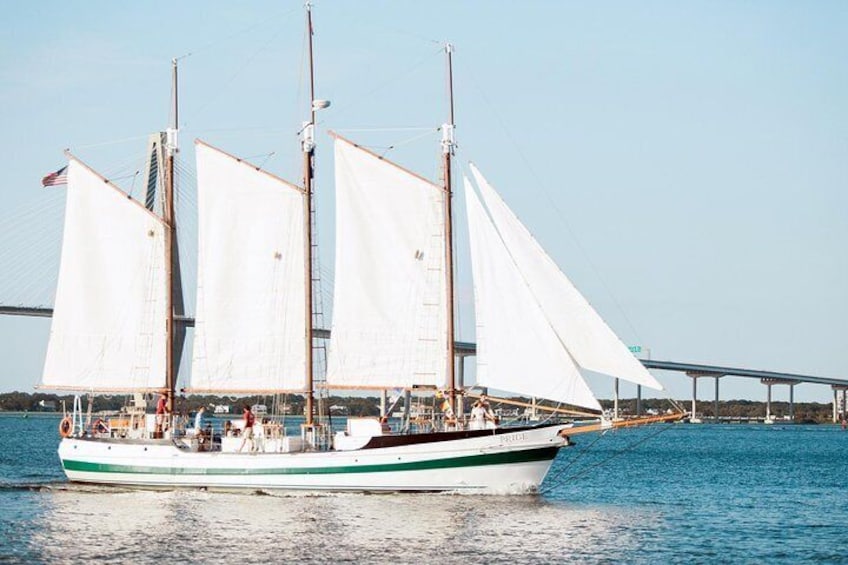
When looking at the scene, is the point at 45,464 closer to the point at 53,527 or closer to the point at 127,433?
the point at 127,433

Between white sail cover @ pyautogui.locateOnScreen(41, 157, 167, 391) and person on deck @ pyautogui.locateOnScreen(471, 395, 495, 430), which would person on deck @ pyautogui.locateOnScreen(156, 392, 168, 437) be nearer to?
white sail cover @ pyautogui.locateOnScreen(41, 157, 167, 391)

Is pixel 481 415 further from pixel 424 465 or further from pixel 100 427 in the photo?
pixel 100 427

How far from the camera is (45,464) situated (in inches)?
2562

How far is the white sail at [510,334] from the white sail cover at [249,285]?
258 inches

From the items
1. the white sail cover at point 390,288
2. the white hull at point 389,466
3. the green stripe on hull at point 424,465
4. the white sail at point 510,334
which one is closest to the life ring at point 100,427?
the white hull at point 389,466

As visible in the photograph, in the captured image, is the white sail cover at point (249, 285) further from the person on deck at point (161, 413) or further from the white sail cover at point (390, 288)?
the white sail cover at point (390, 288)

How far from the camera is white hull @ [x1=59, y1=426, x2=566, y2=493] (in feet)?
142

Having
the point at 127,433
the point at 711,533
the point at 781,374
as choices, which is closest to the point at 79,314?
the point at 127,433

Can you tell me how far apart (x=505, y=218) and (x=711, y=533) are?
1075 cm

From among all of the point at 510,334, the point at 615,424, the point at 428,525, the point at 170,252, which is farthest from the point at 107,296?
the point at 615,424

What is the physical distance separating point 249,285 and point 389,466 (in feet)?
25.9

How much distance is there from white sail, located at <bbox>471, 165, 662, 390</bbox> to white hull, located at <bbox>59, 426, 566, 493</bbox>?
9.62 ft

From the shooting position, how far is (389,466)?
142 ft

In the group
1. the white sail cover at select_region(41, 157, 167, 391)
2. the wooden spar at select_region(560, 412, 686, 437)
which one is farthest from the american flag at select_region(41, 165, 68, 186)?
the wooden spar at select_region(560, 412, 686, 437)
